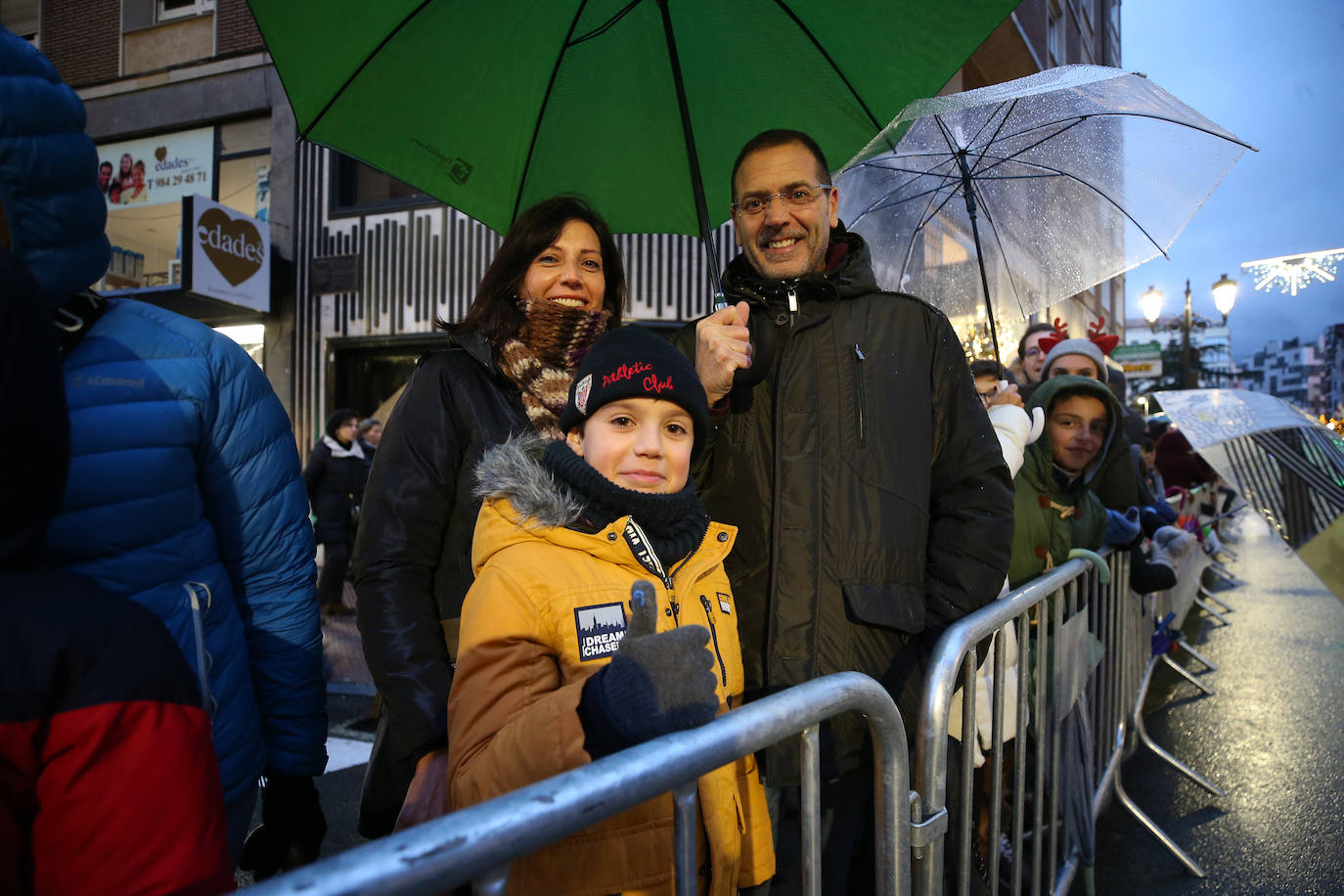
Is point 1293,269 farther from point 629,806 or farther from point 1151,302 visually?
point 629,806

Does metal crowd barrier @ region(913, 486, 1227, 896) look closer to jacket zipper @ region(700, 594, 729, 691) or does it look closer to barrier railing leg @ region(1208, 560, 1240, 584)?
jacket zipper @ region(700, 594, 729, 691)

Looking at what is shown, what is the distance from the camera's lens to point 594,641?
1.43 m

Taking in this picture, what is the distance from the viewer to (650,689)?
1036 mm

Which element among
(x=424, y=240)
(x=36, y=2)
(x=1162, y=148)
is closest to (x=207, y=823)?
(x=1162, y=148)

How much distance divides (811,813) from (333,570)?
23.8ft

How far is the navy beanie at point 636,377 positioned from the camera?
1.65 m

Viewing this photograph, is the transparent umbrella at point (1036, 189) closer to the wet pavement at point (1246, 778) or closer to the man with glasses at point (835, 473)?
the man with glasses at point (835, 473)

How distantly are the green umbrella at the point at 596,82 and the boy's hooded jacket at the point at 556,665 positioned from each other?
110 centimetres

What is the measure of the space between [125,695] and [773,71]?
231 centimetres

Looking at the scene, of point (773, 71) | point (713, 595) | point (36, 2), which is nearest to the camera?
point (713, 595)

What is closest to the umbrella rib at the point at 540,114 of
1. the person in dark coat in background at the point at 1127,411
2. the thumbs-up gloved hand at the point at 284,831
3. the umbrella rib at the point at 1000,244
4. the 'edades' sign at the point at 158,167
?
the thumbs-up gloved hand at the point at 284,831

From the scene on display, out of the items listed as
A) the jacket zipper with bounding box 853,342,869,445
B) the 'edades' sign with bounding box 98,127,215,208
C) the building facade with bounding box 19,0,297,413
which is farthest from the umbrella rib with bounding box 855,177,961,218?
the 'edades' sign with bounding box 98,127,215,208

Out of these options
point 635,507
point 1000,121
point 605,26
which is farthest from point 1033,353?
point 635,507

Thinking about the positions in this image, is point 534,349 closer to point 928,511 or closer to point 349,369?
point 928,511
